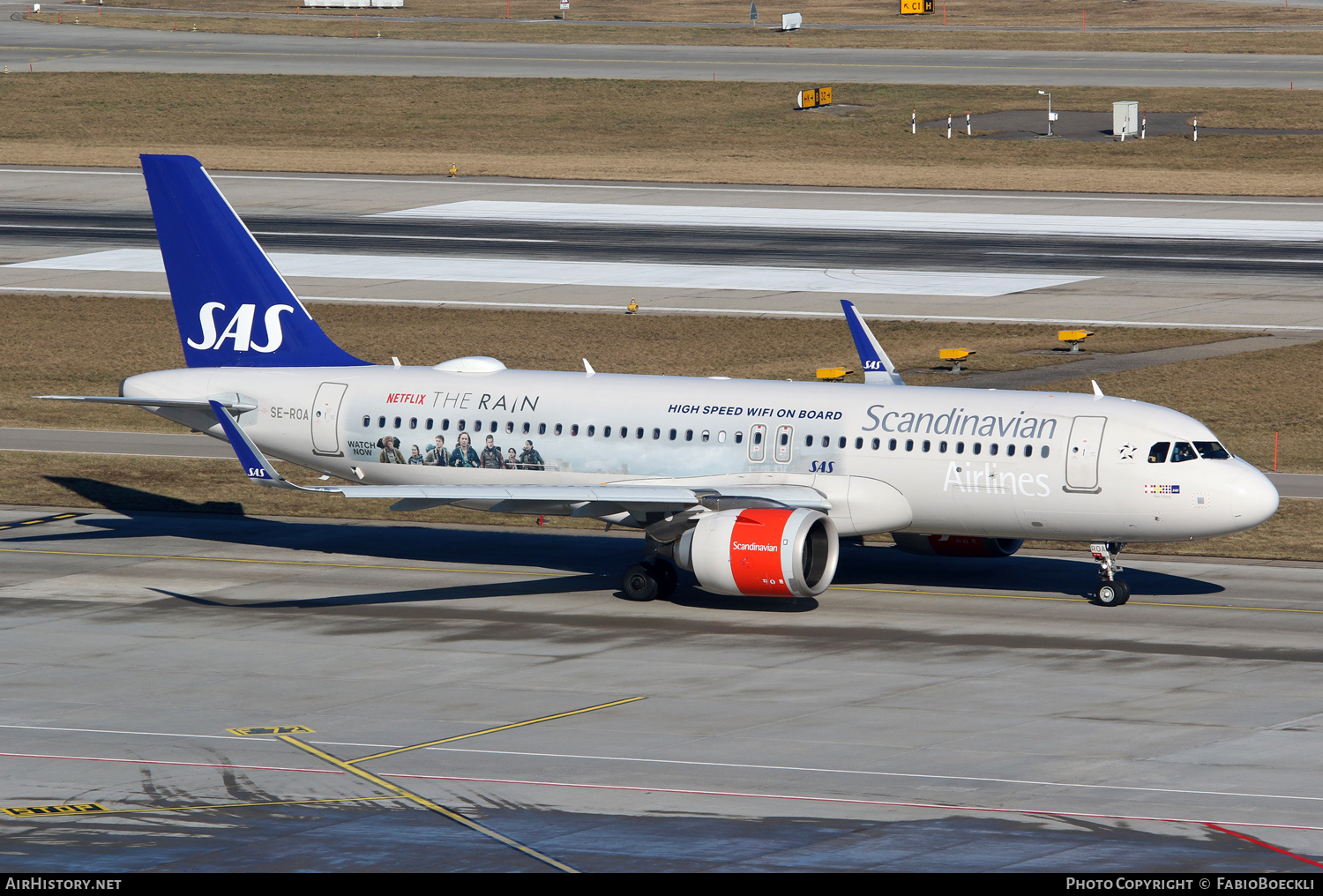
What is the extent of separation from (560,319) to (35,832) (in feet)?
167

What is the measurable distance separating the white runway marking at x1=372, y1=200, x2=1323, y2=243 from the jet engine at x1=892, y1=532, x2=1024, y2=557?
49.2 metres

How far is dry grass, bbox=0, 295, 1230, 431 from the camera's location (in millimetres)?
66375

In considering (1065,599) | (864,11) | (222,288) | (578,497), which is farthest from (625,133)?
(578,497)

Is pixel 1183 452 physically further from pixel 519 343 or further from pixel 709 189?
pixel 709 189

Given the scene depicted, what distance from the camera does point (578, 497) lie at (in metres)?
40.6

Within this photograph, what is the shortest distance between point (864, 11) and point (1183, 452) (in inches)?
5786

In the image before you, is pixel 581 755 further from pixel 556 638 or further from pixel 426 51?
pixel 426 51

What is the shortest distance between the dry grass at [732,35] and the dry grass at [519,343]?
8254 cm

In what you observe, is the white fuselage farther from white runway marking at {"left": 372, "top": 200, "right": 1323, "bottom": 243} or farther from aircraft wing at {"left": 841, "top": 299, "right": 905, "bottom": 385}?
white runway marking at {"left": 372, "top": 200, "right": 1323, "bottom": 243}

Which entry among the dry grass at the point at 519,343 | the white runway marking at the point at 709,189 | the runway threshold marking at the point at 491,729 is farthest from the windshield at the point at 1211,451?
the white runway marking at the point at 709,189

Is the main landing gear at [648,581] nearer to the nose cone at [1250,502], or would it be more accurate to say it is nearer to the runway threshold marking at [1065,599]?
the runway threshold marking at [1065,599]

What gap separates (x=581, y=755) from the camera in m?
30.6

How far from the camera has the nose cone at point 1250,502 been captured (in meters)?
39.4

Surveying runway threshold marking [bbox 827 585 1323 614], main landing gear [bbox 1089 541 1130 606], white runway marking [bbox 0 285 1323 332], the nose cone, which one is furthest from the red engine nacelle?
white runway marking [bbox 0 285 1323 332]
